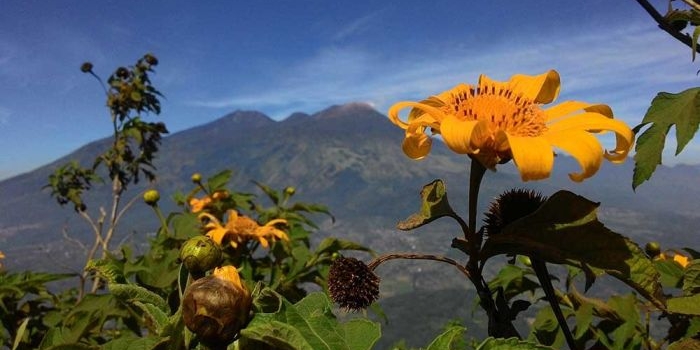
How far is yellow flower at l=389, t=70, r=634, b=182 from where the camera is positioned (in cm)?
109

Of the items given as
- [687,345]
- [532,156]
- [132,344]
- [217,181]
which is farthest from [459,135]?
[217,181]

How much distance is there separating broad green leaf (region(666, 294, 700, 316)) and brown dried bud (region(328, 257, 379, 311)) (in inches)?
31.5

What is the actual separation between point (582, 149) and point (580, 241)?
20 centimetres

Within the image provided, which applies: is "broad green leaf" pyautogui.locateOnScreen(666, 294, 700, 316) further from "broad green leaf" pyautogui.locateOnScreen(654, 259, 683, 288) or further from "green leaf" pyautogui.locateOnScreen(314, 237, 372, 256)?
"green leaf" pyautogui.locateOnScreen(314, 237, 372, 256)

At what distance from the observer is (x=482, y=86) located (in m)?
1.55

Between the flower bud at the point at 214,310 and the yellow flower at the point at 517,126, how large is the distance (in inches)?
23.0

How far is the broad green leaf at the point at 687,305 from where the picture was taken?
4.40 feet

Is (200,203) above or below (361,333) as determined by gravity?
below

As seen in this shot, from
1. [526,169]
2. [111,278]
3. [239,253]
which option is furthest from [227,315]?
[239,253]

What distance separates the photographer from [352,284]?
4.10 feet

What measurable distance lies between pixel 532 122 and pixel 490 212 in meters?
0.27

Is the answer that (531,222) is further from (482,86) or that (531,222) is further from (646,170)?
(646,170)

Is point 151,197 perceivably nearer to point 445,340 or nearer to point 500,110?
point 500,110

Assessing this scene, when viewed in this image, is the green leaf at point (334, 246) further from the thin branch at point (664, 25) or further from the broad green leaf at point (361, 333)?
the broad green leaf at point (361, 333)
